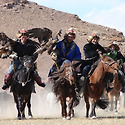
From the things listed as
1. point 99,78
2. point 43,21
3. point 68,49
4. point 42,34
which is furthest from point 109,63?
point 43,21

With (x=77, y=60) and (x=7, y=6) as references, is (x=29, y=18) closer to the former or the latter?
(x=7, y=6)

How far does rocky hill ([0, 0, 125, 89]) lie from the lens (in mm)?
73625

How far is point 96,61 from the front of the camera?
1545 centimetres

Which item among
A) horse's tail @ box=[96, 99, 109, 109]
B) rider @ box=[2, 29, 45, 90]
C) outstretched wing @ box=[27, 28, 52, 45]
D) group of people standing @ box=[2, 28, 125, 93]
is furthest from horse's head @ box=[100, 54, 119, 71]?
rider @ box=[2, 29, 45, 90]

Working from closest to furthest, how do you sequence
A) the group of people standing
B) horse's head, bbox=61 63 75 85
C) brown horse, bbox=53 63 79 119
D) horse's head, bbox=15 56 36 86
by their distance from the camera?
horse's head, bbox=61 63 75 85 → brown horse, bbox=53 63 79 119 → horse's head, bbox=15 56 36 86 → the group of people standing

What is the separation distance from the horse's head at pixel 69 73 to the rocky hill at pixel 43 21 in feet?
179

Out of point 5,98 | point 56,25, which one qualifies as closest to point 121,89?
point 5,98

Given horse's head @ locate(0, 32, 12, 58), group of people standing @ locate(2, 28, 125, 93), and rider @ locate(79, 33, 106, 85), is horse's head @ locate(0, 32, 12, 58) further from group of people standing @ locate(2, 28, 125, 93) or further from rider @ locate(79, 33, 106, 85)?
rider @ locate(79, 33, 106, 85)

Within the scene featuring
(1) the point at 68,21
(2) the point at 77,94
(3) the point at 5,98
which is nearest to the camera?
(2) the point at 77,94

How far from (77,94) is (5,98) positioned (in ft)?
31.8

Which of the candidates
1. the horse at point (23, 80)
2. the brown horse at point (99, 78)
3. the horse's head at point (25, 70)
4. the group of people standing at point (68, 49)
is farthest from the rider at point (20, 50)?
the brown horse at point (99, 78)

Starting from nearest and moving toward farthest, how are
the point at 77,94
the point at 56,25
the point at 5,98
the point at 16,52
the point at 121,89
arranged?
the point at 77,94 → the point at 16,52 → the point at 121,89 → the point at 5,98 → the point at 56,25

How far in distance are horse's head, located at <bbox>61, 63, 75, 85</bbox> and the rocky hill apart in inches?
2142

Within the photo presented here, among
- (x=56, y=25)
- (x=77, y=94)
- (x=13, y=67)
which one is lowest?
(x=77, y=94)
